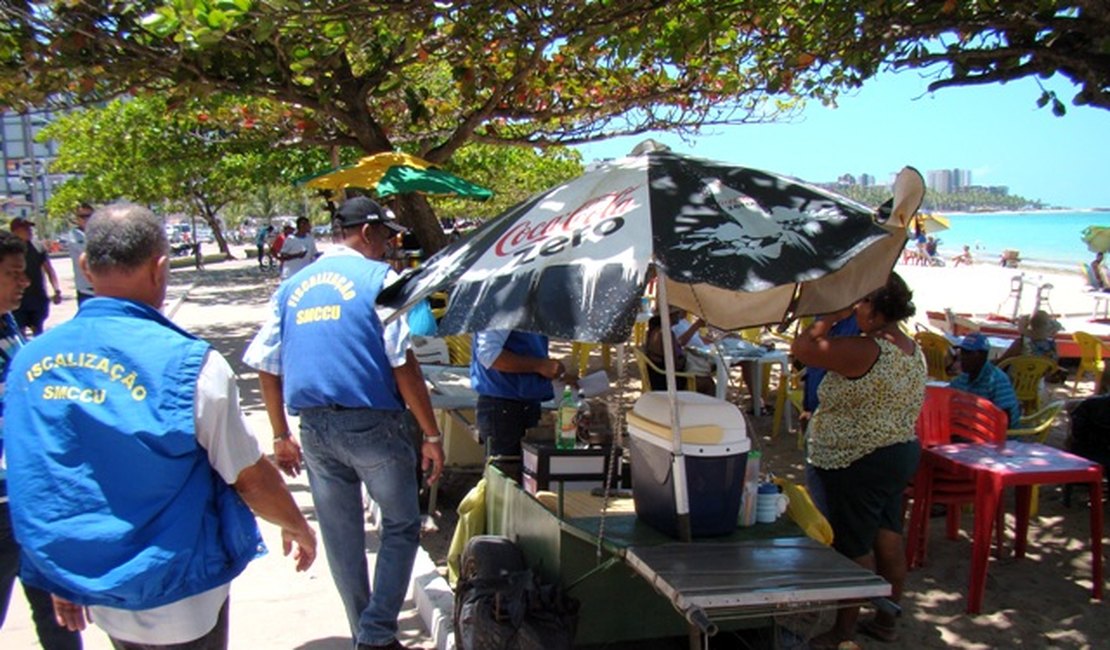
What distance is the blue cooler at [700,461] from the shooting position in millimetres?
3135

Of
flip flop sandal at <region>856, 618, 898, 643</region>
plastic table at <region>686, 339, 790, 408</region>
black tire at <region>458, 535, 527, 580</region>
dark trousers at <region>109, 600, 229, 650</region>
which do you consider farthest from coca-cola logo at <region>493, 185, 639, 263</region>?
plastic table at <region>686, 339, 790, 408</region>

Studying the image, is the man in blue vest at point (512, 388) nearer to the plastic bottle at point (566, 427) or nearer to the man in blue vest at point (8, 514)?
the plastic bottle at point (566, 427)

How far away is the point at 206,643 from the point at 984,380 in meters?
5.15

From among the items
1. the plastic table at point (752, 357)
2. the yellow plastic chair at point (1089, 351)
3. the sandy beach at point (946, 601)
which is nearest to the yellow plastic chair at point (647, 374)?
the plastic table at point (752, 357)

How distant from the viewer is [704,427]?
123 inches

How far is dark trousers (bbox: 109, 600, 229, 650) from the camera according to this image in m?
2.29

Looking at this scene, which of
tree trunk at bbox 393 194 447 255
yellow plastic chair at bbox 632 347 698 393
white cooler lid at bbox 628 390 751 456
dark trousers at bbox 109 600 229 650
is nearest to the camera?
dark trousers at bbox 109 600 229 650

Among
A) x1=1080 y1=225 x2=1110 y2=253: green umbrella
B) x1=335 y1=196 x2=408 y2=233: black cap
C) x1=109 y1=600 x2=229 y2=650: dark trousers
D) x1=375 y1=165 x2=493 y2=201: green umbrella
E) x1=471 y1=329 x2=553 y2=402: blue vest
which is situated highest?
x1=375 y1=165 x2=493 y2=201: green umbrella

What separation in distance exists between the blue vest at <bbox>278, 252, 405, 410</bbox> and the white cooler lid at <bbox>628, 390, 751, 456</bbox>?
1110mm

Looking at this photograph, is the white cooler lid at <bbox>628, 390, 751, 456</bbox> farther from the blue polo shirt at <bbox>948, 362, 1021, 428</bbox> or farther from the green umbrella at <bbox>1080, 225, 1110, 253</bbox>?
the green umbrella at <bbox>1080, 225, 1110, 253</bbox>

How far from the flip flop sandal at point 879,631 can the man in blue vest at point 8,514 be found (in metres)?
3.52

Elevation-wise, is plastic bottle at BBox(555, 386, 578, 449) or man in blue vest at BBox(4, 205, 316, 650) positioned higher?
man in blue vest at BBox(4, 205, 316, 650)

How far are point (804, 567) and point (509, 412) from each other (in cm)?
202

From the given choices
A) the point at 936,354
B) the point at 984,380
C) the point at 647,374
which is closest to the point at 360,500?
the point at 984,380
